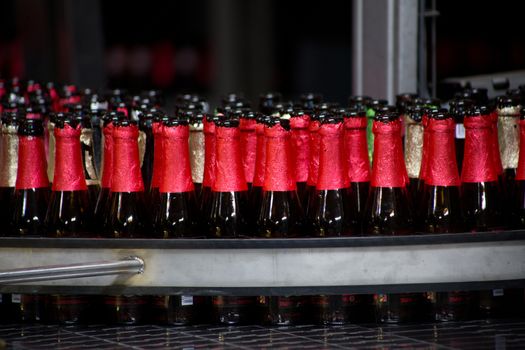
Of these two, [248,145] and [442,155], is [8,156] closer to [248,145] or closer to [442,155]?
[248,145]

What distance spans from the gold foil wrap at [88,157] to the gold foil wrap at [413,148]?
70 cm

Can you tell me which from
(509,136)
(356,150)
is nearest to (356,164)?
(356,150)

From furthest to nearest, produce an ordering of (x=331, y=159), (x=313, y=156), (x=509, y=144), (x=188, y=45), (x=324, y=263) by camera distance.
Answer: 1. (x=188, y=45)
2. (x=509, y=144)
3. (x=313, y=156)
4. (x=331, y=159)
5. (x=324, y=263)

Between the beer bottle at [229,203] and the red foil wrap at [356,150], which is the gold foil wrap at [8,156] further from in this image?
the red foil wrap at [356,150]

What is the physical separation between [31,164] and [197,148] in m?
0.37

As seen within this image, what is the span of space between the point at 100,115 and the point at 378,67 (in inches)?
48.9

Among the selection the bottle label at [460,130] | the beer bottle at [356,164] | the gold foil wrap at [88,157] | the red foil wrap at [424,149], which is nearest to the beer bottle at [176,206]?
the gold foil wrap at [88,157]

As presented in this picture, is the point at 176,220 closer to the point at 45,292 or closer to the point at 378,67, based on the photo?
the point at 45,292

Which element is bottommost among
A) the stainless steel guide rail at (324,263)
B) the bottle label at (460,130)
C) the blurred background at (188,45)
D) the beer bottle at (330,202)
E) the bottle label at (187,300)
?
the bottle label at (187,300)

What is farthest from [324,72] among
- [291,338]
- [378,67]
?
[291,338]

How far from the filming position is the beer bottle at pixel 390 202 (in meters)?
2.17

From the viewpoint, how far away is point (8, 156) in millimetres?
2354

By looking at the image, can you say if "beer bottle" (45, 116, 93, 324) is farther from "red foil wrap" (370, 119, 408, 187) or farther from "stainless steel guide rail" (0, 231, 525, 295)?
"red foil wrap" (370, 119, 408, 187)

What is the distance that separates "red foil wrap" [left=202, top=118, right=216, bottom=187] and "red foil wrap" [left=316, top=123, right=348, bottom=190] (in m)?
0.25
